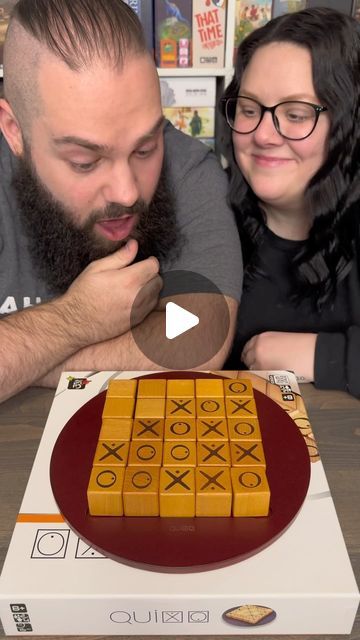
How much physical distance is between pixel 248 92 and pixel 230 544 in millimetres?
820

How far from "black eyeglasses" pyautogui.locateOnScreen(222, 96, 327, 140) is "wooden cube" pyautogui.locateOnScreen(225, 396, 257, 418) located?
0.57 metres

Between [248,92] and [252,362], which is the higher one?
[248,92]

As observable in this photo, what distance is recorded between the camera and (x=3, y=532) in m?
0.60

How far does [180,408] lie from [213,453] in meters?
0.08

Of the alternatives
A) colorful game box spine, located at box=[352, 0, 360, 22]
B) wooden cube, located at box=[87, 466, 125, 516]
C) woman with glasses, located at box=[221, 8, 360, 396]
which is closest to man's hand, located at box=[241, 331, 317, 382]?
woman with glasses, located at box=[221, 8, 360, 396]

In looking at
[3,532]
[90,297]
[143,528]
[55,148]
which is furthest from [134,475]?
[55,148]

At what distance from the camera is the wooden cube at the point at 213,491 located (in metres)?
0.52

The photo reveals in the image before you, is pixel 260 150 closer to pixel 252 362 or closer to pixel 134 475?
pixel 252 362

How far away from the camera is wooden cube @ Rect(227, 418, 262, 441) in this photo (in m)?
0.58

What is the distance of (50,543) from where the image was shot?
53cm

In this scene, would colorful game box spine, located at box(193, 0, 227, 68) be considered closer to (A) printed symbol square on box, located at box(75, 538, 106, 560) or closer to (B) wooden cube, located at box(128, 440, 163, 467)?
(B) wooden cube, located at box(128, 440, 163, 467)

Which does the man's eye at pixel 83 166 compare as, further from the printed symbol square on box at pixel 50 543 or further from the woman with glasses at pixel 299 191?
the printed symbol square on box at pixel 50 543

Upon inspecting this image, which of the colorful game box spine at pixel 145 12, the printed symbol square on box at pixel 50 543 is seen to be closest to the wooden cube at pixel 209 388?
the printed symbol square on box at pixel 50 543

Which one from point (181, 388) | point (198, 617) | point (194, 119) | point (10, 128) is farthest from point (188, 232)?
point (194, 119)
